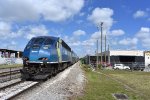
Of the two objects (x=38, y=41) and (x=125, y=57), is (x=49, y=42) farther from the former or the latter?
(x=125, y=57)

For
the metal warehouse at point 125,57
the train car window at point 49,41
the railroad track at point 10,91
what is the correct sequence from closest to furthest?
the railroad track at point 10,91
the train car window at point 49,41
the metal warehouse at point 125,57

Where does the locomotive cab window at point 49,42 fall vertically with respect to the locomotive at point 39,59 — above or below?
above

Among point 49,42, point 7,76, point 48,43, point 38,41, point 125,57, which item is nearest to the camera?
point 38,41

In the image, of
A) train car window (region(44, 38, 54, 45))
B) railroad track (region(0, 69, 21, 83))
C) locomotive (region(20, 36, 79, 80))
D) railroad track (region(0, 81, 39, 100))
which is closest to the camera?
railroad track (region(0, 81, 39, 100))

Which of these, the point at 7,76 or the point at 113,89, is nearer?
the point at 113,89

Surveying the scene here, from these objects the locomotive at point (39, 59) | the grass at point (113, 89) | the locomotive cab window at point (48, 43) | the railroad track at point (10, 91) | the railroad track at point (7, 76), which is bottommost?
the grass at point (113, 89)

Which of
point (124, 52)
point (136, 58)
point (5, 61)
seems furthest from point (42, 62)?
point (124, 52)

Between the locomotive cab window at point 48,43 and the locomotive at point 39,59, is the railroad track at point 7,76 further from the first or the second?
the locomotive cab window at point 48,43

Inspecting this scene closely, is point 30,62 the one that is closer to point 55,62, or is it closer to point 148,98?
point 55,62

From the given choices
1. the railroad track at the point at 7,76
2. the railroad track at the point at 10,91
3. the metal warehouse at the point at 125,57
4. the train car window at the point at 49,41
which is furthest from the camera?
the metal warehouse at the point at 125,57

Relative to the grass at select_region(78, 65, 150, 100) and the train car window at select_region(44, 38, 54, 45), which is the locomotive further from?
the grass at select_region(78, 65, 150, 100)

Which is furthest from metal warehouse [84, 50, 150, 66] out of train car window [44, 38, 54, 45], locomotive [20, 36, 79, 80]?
locomotive [20, 36, 79, 80]

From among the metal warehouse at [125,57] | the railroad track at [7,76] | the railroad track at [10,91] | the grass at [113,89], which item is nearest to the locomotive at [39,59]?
the railroad track at [7,76]

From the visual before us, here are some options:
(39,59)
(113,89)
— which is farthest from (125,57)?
(113,89)
